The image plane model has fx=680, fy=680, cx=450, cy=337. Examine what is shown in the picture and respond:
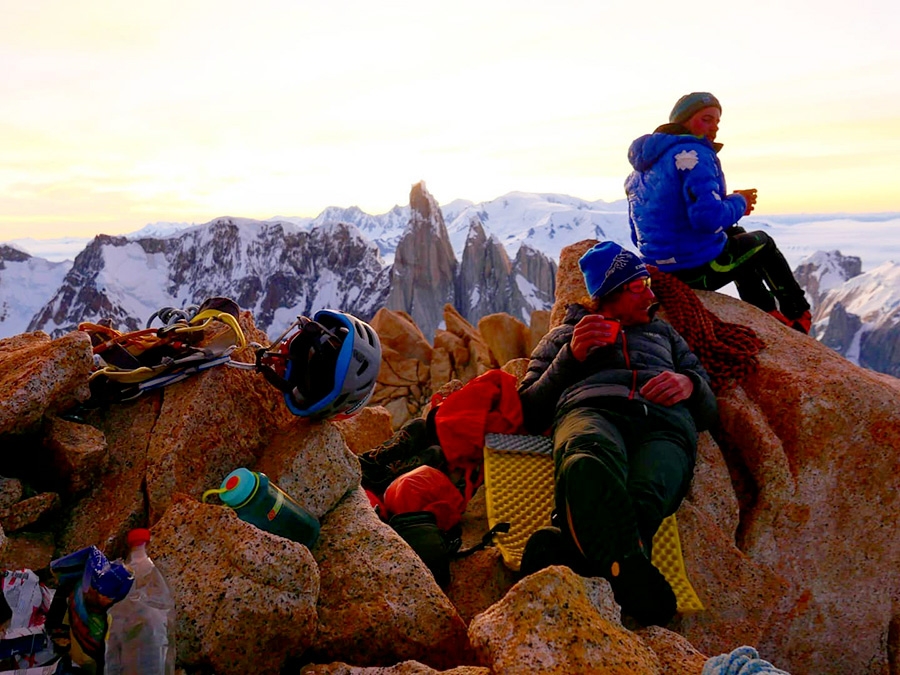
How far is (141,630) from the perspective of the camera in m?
3.94

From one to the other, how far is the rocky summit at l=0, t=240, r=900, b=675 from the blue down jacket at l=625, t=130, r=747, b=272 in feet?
2.44

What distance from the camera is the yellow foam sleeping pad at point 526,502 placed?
5777 millimetres

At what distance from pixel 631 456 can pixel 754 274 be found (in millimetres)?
4282

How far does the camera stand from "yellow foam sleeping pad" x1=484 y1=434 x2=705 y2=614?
578 cm

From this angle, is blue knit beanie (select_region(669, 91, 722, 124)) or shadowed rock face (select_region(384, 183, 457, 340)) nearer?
blue knit beanie (select_region(669, 91, 722, 124))

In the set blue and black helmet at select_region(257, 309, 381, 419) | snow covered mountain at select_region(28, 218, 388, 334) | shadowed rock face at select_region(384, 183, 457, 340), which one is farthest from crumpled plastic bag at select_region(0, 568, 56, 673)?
snow covered mountain at select_region(28, 218, 388, 334)

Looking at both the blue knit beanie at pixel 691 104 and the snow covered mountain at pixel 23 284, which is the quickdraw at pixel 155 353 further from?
the snow covered mountain at pixel 23 284

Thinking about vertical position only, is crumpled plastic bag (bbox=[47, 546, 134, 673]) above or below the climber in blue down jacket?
below

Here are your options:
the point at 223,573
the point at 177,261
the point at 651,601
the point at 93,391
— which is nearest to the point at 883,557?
the point at 651,601

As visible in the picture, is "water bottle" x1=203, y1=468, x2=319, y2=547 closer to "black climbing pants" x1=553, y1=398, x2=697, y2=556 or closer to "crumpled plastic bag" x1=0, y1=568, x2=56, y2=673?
"crumpled plastic bag" x1=0, y1=568, x2=56, y2=673

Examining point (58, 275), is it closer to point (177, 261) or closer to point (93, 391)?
point (177, 261)

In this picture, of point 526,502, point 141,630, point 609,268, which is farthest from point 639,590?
point 141,630

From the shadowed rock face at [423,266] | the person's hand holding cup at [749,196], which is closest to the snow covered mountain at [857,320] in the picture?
the shadowed rock face at [423,266]

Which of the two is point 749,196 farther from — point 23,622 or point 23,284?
point 23,284
